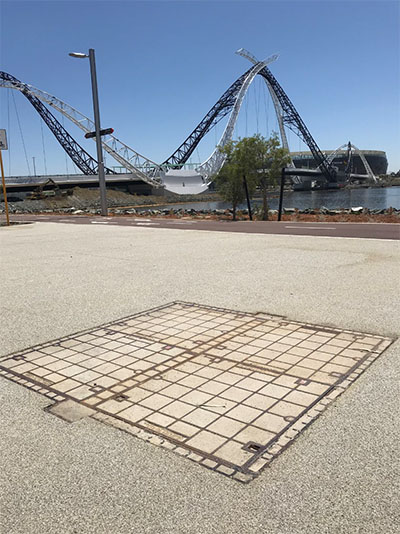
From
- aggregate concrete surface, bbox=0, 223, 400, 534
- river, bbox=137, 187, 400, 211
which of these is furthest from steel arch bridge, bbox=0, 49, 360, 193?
aggregate concrete surface, bbox=0, 223, 400, 534

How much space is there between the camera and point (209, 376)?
410 cm

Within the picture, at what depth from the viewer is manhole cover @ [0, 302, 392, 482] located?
3.17 meters

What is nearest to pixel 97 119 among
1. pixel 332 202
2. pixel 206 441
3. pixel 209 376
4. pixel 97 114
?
pixel 97 114

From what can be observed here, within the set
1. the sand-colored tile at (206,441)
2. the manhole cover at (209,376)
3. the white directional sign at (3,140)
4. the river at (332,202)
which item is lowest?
the river at (332,202)

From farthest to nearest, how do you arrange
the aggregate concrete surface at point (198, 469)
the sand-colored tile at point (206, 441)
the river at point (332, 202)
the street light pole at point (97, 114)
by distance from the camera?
the river at point (332, 202) < the street light pole at point (97, 114) < the sand-colored tile at point (206, 441) < the aggregate concrete surface at point (198, 469)

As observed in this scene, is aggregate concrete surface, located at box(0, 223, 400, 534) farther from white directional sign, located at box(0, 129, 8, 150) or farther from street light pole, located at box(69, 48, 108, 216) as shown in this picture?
street light pole, located at box(69, 48, 108, 216)

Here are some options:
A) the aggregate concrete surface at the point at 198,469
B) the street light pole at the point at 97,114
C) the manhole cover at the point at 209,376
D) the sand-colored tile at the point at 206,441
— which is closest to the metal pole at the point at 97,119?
the street light pole at the point at 97,114

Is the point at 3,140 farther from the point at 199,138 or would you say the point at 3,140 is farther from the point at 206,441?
the point at 199,138

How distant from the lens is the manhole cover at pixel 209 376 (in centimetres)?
317

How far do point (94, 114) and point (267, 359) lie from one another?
27827 millimetres

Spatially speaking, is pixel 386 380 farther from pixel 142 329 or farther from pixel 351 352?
pixel 142 329

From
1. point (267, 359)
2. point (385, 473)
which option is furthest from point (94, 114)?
point (385, 473)

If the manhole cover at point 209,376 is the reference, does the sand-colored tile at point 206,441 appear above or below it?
below

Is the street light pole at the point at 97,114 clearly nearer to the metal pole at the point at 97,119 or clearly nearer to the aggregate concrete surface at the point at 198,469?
the metal pole at the point at 97,119
